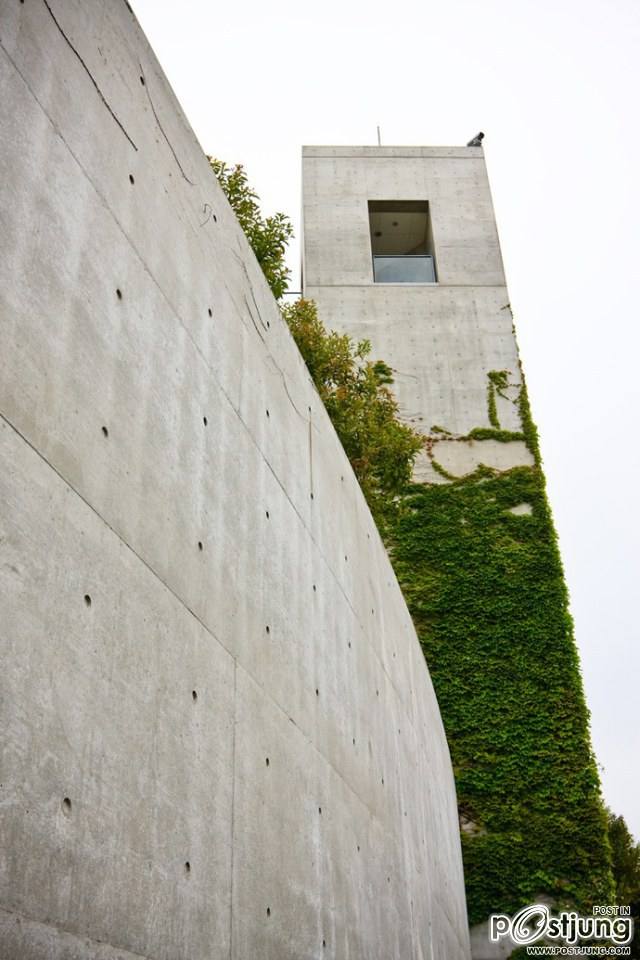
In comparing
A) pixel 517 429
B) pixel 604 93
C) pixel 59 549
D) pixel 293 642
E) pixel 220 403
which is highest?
pixel 604 93

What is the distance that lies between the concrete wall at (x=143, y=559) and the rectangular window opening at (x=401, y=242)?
1606 cm

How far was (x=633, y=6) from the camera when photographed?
21.4 ft

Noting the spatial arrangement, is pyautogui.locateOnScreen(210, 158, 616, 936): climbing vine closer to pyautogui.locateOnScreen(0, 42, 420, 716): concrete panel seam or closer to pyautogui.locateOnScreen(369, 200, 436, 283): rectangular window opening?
pyautogui.locateOnScreen(369, 200, 436, 283): rectangular window opening

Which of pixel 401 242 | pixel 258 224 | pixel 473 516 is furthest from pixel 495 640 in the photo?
pixel 401 242

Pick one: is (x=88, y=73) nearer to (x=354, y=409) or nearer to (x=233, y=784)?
(x=233, y=784)

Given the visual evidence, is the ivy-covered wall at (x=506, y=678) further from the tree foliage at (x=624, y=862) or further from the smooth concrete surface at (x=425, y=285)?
the tree foliage at (x=624, y=862)

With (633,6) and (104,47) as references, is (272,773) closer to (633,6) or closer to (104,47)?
(104,47)

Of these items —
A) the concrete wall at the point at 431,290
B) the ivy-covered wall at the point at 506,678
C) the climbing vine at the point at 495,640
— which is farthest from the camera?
the concrete wall at the point at 431,290

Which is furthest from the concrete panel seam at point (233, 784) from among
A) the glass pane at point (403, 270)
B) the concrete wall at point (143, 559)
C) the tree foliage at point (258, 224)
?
the glass pane at point (403, 270)

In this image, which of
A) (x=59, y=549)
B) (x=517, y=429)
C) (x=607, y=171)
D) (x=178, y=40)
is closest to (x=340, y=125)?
(x=607, y=171)

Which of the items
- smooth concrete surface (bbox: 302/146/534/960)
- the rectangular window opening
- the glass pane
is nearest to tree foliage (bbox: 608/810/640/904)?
smooth concrete surface (bbox: 302/146/534/960)

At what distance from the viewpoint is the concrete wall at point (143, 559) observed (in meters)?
2.23

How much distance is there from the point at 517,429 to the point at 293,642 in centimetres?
1502

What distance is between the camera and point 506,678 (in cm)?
1588
